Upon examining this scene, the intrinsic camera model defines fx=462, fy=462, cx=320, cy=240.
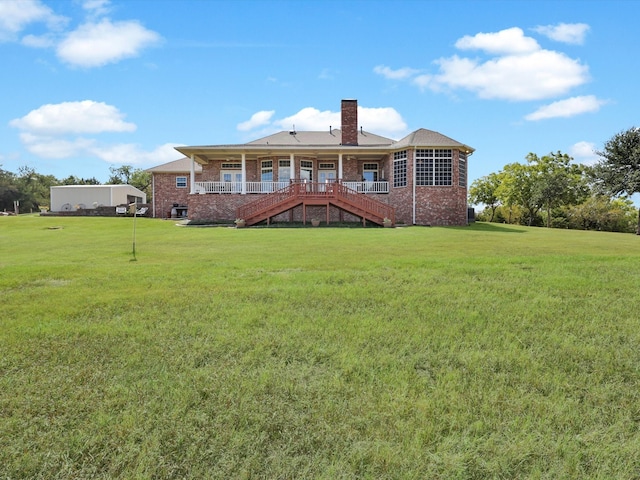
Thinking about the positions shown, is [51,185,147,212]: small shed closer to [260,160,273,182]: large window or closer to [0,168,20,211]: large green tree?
[260,160,273,182]: large window

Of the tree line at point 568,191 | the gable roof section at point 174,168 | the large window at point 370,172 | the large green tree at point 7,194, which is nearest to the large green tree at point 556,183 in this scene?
the tree line at point 568,191

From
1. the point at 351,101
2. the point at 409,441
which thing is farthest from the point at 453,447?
the point at 351,101

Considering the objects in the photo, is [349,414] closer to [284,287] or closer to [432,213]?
[284,287]

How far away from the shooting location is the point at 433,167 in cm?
2570

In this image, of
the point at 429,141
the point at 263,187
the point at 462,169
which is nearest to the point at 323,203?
the point at 263,187

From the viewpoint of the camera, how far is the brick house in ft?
78.2

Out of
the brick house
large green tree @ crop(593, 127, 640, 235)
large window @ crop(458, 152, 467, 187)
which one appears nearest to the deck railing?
the brick house

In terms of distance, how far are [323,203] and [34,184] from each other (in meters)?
62.9

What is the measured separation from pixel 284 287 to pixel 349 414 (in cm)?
390

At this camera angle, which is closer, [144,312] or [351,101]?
[144,312]

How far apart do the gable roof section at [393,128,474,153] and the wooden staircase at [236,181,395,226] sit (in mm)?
4395

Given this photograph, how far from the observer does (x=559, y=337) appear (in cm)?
537

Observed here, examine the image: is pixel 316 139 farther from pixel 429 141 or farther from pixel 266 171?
pixel 429 141

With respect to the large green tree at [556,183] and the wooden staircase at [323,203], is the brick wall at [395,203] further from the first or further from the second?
the large green tree at [556,183]
